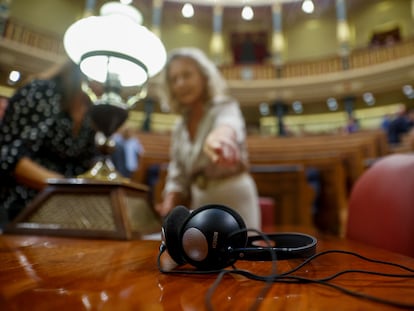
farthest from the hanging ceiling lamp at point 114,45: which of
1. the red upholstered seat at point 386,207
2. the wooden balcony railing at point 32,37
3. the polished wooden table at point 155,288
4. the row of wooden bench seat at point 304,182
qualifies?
the wooden balcony railing at point 32,37

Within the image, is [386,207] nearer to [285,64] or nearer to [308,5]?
[308,5]

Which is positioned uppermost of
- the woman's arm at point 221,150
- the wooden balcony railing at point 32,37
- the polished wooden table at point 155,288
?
the wooden balcony railing at point 32,37

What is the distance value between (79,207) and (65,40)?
0.37 metres

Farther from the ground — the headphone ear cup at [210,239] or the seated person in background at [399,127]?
the seated person in background at [399,127]

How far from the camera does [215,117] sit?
2.75 feet

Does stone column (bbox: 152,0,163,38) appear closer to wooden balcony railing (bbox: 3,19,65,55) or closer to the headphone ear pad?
wooden balcony railing (bbox: 3,19,65,55)

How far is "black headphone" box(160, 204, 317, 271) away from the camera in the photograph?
0.26 m

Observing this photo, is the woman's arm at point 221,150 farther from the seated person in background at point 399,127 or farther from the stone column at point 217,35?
the stone column at point 217,35

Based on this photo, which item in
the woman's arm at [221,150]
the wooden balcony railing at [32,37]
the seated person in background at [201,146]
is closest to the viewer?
the woman's arm at [221,150]

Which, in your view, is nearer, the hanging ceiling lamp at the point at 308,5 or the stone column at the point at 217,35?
the hanging ceiling lamp at the point at 308,5

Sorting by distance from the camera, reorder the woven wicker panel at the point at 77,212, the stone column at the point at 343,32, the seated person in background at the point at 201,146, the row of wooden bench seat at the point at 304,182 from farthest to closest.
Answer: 1. the stone column at the point at 343,32
2. the row of wooden bench seat at the point at 304,182
3. the seated person in background at the point at 201,146
4. the woven wicker panel at the point at 77,212

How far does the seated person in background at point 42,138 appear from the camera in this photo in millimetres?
696

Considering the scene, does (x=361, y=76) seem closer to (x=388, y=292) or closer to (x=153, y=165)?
(x=153, y=165)

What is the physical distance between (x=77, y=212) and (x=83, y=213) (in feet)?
0.04
